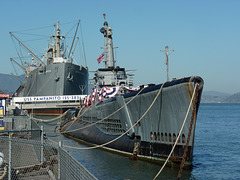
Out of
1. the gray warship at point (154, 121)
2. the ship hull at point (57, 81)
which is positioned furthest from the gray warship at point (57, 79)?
the gray warship at point (154, 121)

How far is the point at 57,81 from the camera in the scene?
5034 centimetres

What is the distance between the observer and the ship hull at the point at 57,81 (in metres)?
50.0

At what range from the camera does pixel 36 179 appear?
376 inches

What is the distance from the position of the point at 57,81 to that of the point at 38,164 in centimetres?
4087

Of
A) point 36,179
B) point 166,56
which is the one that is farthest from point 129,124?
point 36,179

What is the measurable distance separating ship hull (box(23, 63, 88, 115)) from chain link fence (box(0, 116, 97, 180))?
34028 mm

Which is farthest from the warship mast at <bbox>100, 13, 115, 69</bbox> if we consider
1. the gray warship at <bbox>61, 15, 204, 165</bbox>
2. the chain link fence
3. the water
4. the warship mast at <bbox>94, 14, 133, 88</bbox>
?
the chain link fence

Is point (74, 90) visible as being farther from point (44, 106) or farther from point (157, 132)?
point (157, 132)

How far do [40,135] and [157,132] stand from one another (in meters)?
7.21

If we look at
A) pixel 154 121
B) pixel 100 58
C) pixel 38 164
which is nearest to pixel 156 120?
pixel 154 121

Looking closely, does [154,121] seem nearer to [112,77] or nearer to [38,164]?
[38,164]

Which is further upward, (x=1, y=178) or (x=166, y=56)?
(x=166, y=56)

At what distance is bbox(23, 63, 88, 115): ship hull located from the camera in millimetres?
50031

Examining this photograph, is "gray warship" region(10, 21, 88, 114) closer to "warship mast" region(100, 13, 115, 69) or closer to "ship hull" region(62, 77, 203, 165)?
"warship mast" region(100, 13, 115, 69)
